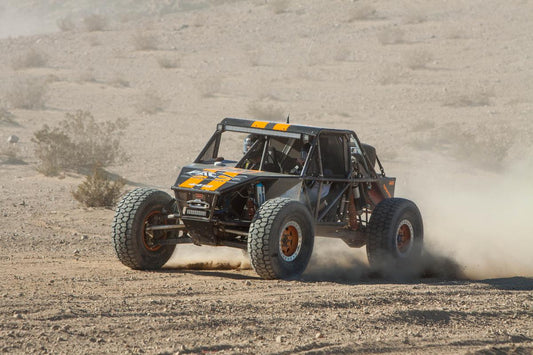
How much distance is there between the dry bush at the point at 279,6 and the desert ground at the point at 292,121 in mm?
103

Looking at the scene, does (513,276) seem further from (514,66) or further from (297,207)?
(514,66)

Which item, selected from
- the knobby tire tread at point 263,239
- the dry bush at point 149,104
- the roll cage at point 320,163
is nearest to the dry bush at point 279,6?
the dry bush at point 149,104

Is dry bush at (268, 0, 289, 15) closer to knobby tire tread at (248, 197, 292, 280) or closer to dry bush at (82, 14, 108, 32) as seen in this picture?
dry bush at (82, 14, 108, 32)

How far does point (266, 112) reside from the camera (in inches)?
1089

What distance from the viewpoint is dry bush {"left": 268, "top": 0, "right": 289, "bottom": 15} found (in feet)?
133

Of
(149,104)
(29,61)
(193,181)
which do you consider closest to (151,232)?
(193,181)

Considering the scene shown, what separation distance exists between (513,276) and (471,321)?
407cm

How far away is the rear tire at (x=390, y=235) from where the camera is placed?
1093cm

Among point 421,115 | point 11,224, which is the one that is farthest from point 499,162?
point 11,224

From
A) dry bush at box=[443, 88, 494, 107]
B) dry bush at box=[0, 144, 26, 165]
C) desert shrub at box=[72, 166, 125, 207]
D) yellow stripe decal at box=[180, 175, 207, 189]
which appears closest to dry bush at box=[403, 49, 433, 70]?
dry bush at box=[443, 88, 494, 107]

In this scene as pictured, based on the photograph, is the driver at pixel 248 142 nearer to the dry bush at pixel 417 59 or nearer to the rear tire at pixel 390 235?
the rear tire at pixel 390 235

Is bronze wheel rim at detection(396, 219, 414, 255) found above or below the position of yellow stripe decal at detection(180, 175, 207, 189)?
below

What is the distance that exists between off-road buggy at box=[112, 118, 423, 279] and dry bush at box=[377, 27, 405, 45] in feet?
80.7

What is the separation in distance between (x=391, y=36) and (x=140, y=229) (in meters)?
27.1
